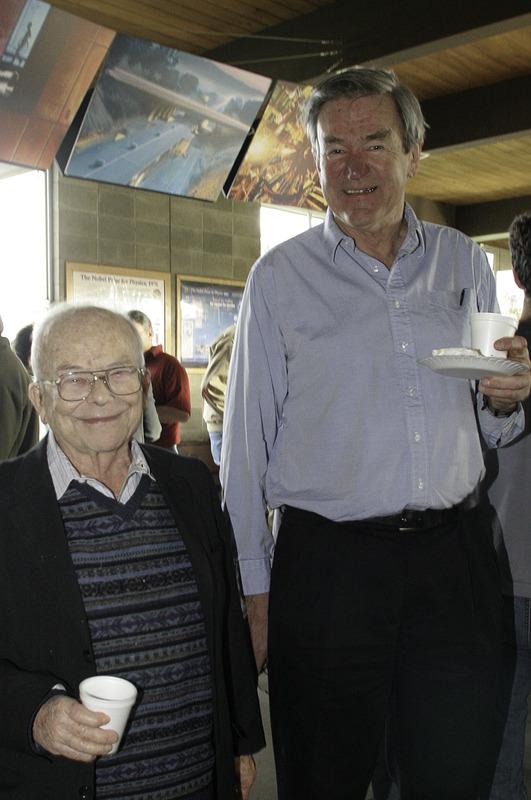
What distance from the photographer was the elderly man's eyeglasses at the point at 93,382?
1.72 meters

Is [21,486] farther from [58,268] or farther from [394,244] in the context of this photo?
[58,268]

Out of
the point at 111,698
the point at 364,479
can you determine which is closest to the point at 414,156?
the point at 364,479

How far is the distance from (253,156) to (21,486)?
603 cm

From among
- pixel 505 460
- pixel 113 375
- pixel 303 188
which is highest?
pixel 303 188

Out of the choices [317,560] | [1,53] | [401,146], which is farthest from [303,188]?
[317,560]

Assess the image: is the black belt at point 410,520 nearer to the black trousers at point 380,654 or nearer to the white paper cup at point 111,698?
the black trousers at point 380,654

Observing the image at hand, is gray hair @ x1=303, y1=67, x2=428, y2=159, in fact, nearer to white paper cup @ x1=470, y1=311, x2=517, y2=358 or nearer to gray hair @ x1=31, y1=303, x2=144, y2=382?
white paper cup @ x1=470, y1=311, x2=517, y2=358

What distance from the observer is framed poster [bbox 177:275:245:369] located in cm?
929

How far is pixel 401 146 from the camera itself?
79.8 inches

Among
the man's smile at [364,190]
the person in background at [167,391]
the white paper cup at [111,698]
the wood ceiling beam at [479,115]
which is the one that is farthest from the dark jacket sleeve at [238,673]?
the wood ceiling beam at [479,115]

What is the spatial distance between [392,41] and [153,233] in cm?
372

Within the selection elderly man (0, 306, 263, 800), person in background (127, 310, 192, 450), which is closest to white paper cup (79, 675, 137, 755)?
elderly man (0, 306, 263, 800)

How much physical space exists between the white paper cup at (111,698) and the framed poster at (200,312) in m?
7.97

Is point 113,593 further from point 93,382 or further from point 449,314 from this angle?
point 449,314
